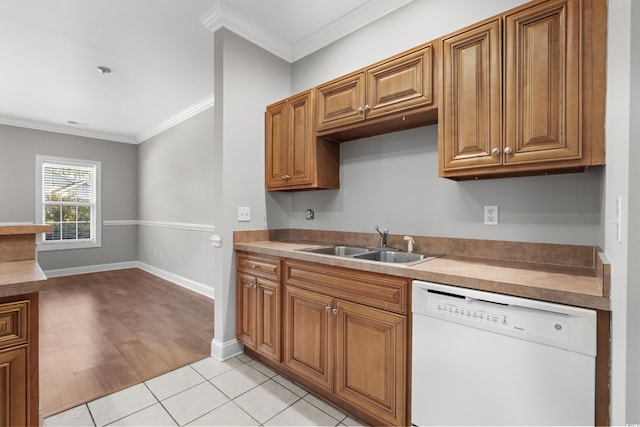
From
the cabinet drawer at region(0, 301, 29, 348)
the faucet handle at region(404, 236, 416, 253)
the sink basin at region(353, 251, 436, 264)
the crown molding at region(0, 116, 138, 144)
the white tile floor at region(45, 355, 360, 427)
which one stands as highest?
the crown molding at region(0, 116, 138, 144)

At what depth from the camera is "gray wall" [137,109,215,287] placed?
424 cm

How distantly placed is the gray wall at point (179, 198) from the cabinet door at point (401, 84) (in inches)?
95.3

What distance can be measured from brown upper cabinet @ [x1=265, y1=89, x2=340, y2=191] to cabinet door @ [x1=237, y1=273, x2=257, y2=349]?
83 centimetres

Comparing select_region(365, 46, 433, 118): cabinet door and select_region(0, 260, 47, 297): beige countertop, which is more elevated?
select_region(365, 46, 433, 118): cabinet door

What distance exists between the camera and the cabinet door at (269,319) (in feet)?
7.02

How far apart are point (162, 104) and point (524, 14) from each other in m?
4.39

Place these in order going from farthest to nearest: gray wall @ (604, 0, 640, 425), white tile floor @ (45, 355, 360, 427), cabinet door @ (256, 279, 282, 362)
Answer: cabinet door @ (256, 279, 282, 362), white tile floor @ (45, 355, 360, 427), gray wall @ (604, 0, 640, 425)

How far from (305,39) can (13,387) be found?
293cm

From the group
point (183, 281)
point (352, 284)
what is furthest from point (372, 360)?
point (183, 281)

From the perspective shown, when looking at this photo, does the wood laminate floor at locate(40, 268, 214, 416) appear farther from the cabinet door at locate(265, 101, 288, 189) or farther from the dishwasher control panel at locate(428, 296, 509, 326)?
the dishwasher control panel at locate(428, 296, 509, 326)

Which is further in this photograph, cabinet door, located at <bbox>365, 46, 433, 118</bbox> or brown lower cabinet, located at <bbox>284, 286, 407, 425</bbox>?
cabinet door, located at <bbox>365, 46, 433, 118</bbox>

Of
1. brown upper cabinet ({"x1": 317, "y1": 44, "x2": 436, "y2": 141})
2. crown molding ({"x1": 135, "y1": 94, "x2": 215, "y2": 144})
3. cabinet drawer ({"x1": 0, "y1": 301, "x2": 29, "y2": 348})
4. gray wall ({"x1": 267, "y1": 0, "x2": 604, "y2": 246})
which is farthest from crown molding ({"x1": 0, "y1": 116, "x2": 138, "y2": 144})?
cabinet drawer ({"x1": 0, "y1": 301, "x2": 29, "y2": 348})

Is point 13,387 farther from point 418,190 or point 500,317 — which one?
point 418,190

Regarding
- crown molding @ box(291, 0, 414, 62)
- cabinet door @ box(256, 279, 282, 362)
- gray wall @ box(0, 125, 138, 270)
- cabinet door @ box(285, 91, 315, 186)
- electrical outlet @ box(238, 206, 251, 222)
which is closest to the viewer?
cabinet door @ box(256, 279, 282, 362)
